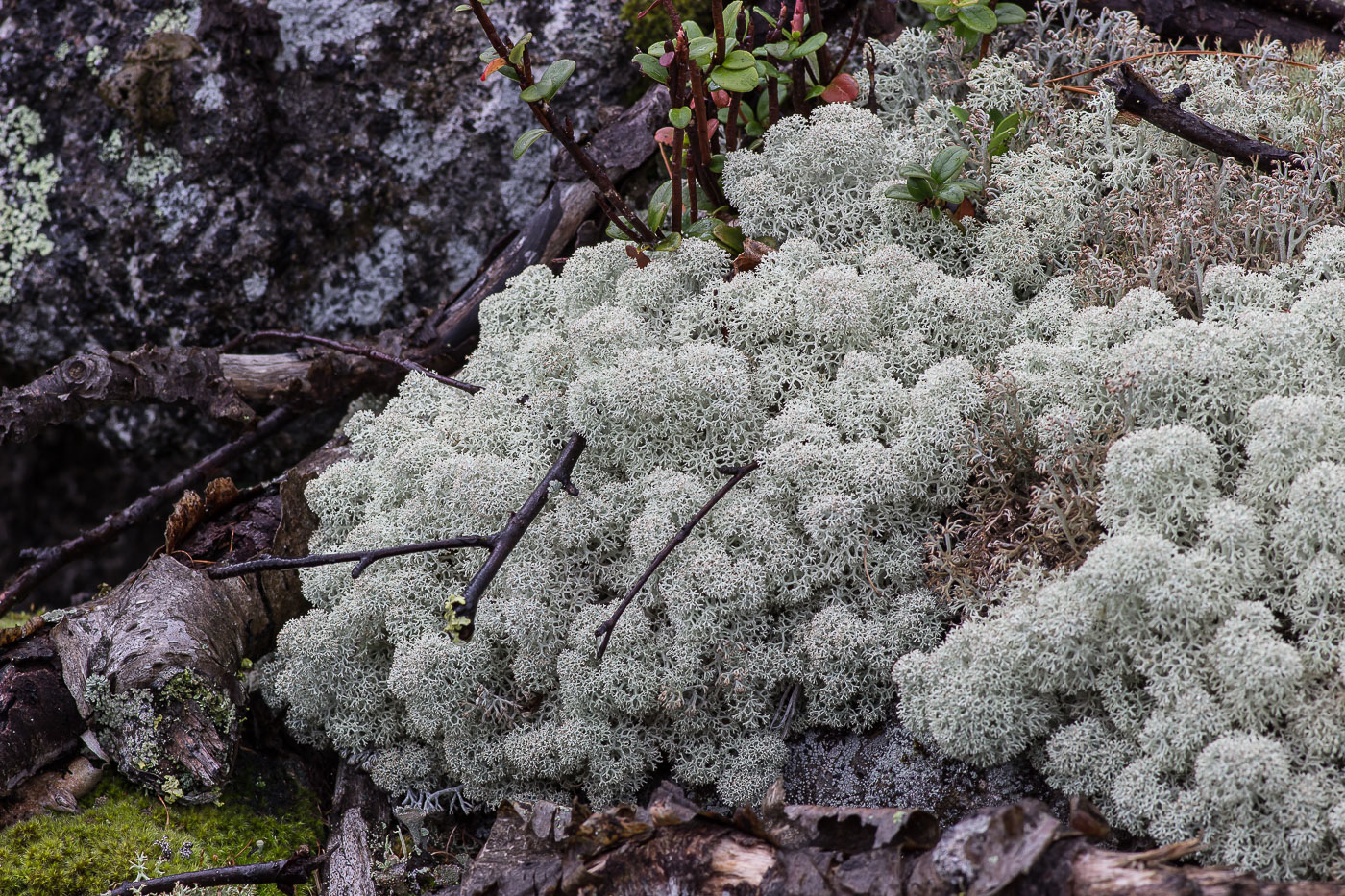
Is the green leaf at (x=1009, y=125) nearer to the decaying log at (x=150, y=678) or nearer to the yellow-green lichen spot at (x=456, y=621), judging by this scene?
the yellow-green lichen spot at (x=456, y=621)

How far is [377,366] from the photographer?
3.77m

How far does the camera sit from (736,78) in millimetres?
2869

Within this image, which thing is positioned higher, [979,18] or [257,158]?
[979,18]

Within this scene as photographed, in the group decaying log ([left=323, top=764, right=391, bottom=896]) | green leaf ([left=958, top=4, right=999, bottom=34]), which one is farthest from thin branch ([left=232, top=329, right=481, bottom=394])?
green leaf ([left=958, top=4, right=999, bottom=34])

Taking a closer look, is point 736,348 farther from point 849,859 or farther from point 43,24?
point 43,24

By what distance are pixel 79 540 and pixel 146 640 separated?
88 cm

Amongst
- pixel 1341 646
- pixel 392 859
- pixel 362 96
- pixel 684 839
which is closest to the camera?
pixel 1341 646

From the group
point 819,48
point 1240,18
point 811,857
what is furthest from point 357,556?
point 1240,18

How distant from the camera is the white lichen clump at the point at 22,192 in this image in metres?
4.21

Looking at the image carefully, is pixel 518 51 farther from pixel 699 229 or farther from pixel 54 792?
pixel 54 792

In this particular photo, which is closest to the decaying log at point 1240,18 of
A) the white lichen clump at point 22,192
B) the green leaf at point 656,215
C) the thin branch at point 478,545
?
the green leaf at point 656,215

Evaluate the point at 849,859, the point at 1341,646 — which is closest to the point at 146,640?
the point at 849,859

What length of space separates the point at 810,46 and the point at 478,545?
176cm

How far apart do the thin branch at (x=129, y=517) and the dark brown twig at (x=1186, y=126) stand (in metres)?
3.06
